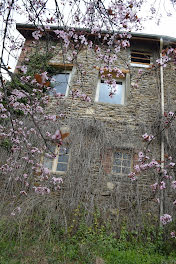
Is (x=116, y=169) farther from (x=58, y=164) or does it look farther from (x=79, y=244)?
(x=79, y=244)

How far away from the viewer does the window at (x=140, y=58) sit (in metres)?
7.43

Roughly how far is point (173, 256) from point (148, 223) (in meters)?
0.93

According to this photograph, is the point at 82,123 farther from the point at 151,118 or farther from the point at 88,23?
the point at 88,23

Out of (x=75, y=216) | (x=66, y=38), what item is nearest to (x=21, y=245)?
(x=75, y=216)

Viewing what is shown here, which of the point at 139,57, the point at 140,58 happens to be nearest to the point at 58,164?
the point at 140,58

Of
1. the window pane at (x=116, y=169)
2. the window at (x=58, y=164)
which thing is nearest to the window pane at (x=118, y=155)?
A: the window pane at (x=116, y=169)

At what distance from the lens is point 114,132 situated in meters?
6.01

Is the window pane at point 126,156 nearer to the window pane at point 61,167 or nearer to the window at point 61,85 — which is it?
the window pane at point 61,167

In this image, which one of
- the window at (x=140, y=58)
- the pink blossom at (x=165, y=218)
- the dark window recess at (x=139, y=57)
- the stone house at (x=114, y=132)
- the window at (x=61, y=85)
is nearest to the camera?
the pink blossom at (x=165, y=218)

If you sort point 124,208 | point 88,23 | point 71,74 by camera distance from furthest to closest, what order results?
1. point 71,74
2. point 124,208
3. point 88,23

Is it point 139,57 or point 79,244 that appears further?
→ point 139,57

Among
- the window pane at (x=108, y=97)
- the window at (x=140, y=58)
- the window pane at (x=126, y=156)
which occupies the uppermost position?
the window at (x=140, y=58)

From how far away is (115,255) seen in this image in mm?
3623

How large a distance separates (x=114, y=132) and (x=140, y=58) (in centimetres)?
330
